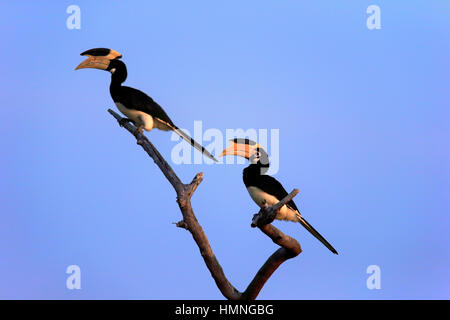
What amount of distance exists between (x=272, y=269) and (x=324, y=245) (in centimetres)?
68

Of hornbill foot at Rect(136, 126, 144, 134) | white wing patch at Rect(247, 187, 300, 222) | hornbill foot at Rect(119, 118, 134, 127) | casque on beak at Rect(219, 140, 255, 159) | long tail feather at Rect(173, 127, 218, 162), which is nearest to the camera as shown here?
white wing patch at Rect(247, 187, 300, 222)

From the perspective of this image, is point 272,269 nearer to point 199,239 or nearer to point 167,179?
point 199,239

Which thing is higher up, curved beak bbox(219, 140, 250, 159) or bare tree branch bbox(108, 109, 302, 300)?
curved beak bbox(219, 140, 250, 159)

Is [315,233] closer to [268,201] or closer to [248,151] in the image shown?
[268,201]

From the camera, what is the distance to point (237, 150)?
7848 millimetres

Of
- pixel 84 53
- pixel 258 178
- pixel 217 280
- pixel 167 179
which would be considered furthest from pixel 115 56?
pixel 217 280

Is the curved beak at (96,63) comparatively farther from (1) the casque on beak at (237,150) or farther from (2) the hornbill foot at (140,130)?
(1) the casque on beak at (237,150)

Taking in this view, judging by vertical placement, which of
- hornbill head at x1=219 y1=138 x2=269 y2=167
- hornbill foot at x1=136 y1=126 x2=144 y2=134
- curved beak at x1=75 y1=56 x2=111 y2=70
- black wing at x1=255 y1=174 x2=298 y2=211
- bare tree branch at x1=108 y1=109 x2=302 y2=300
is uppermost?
curved beak at x1=75 y1=56 x2=111 y2=70

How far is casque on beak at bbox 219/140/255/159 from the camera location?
7.81m

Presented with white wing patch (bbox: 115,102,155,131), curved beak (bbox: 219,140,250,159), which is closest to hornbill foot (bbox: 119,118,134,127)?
white wing patch (bbox: 115,102,155,131)

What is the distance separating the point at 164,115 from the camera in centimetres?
862

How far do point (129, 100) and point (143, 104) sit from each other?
0.65 ft

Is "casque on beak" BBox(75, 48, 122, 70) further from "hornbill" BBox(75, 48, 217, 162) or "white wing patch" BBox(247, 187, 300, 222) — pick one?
"white wing patch" BBox(247, 187, 300, 222)

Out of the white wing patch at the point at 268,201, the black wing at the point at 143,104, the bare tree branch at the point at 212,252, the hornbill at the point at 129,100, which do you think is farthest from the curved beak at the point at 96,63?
the white wing patch at the point at 268,201
